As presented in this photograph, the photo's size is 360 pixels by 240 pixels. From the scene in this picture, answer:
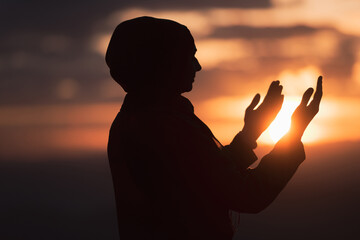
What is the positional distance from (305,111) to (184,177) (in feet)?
2.59

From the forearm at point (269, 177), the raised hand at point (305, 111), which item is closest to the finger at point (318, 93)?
the raised hand at point (305, 111)

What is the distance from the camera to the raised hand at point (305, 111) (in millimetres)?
3586

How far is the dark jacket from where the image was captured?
3.42m

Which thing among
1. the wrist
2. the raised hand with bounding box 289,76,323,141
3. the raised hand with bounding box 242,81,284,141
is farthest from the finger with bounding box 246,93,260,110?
the raised hand with bounding box 289,76,323,141

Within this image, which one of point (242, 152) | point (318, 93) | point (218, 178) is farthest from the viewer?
point (242, 152)

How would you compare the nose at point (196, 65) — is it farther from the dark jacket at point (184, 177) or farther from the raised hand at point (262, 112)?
the raised hand at point (262, 112)

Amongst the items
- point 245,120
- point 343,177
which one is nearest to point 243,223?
point 343,177

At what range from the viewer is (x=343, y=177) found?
117000 mm

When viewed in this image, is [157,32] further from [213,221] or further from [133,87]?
[213,221]

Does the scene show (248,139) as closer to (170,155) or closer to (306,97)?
Result: (306,97)

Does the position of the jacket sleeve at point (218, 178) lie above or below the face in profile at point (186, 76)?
below

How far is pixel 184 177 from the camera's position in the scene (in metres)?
3.43

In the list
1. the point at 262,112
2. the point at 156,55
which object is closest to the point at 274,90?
the point at 262,112

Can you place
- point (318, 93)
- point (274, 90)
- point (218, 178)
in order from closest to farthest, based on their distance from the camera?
point (218, 178) → point (318, 93) → point (274, 90)
